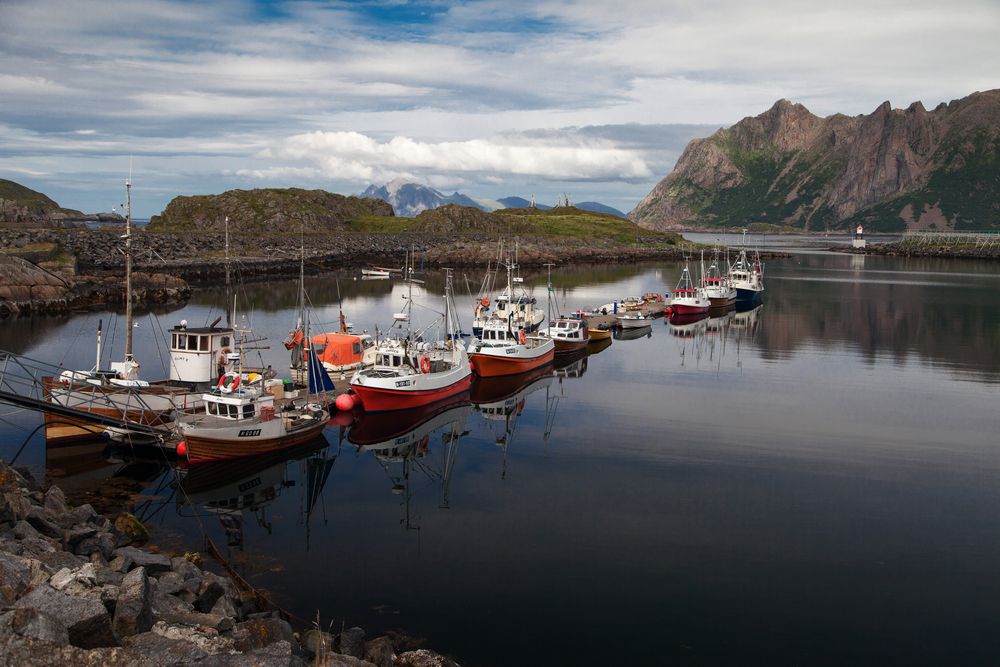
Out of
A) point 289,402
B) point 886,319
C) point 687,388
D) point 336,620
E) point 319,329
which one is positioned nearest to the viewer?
point 336,620

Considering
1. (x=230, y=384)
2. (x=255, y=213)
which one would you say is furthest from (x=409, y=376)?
(x=255, y=213)

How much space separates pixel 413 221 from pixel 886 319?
4977 inches

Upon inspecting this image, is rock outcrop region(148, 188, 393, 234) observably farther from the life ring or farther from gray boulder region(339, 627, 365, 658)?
gray boulder region(339, 627, 365, 658)

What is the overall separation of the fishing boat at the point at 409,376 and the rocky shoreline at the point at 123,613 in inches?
717

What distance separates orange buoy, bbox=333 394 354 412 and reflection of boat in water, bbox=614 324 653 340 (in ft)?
112

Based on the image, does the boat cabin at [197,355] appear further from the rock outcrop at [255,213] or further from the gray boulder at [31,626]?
the rock outcrop at [255,213]

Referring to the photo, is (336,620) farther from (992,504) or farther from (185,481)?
(992,504)

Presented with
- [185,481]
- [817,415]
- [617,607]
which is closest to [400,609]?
[617,607]

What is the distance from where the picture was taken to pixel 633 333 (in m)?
69.8

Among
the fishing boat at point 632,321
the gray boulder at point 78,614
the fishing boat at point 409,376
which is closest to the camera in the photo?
the gray boulder at point 78,614

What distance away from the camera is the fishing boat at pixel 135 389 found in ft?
100

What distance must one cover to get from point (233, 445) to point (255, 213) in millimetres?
145264

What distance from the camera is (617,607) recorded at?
19.6 metres

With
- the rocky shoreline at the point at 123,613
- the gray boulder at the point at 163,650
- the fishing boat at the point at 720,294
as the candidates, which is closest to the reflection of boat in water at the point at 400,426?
the rocky shoreline at the point at 123,613
